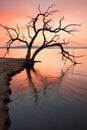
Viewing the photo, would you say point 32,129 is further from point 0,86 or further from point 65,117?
point 0,86

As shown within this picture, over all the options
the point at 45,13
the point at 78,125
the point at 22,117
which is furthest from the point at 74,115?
the point at 45,13

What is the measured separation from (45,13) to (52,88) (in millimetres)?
22165

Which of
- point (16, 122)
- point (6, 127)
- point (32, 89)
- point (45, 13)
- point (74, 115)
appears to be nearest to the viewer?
point (6, 127)

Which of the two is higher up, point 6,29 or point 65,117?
point 6,29

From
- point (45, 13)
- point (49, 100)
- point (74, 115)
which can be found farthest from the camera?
point (45, 13)

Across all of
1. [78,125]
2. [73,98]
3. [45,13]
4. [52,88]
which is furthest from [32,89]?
[45,13]

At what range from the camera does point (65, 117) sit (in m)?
16.5

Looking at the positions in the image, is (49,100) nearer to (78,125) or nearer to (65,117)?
(65,117)

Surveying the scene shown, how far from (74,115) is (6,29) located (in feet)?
110

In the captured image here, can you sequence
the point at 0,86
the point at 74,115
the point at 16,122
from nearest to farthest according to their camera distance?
the point at 16,122
the point at 74,115
the point at 0,86

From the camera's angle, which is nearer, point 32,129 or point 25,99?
point 32,129

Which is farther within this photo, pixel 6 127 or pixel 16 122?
pixel 16 122

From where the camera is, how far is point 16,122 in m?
15.5

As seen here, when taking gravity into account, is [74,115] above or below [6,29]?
below
